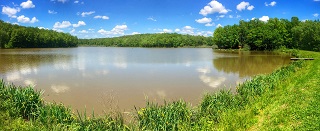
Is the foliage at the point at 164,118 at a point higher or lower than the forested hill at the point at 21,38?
lower

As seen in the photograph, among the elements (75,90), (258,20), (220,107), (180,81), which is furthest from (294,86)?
(258,20)

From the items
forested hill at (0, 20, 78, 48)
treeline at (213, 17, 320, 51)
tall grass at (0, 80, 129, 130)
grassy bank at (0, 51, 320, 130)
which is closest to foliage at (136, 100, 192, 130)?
grassy bank at (0, 51, 320, 130)

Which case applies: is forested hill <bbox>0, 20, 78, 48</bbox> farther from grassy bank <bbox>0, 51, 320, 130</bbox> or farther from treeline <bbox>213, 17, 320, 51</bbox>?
grassy bank <bbox>0, 51, 320, 130</bbox>

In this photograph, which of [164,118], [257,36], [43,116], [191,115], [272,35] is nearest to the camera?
[164,118]

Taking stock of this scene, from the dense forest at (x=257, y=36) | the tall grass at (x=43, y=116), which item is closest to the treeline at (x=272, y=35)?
the dense forest at (x=257, y=36)

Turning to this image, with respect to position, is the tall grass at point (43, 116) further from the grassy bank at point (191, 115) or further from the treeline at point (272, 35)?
the treeline at point (272, 35)

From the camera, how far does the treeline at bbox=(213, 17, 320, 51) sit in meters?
59.1

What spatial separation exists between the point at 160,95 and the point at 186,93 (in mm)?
1801

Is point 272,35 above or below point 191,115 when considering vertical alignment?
above

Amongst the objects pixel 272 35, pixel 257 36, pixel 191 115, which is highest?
pixel 272 35

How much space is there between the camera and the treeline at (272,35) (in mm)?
59094

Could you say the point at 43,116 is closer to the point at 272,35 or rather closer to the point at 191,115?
the point at 191,115

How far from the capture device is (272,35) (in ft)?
237

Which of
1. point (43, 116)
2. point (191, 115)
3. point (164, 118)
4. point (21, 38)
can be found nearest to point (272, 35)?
point (191, 115)
